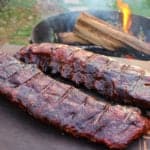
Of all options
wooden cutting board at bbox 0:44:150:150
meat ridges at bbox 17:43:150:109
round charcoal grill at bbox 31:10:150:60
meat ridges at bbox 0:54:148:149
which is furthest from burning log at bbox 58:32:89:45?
wooden cutting board at bbox 0:44:150:150

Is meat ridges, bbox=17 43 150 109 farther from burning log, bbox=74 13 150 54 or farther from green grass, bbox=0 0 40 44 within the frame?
green grass, bbox=0 0 40 44

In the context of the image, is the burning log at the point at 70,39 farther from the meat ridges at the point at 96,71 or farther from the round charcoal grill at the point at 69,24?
the meat ridges at the point at 96,71

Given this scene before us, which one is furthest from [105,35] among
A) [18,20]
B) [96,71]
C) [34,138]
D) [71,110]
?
[18,20]

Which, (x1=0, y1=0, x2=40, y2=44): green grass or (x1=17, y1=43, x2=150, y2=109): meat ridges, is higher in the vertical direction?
(x1=17, y1=43, x2=150, y2=109): meat ridges

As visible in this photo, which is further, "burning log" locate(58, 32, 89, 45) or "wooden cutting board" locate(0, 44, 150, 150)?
"burning log" locate(58, 32, 89, 45)

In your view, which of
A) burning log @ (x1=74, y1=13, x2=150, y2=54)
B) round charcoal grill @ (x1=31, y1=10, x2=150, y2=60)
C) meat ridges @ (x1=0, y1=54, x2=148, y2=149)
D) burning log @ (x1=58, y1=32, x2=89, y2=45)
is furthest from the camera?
round charcoal grill @ (x1=31, y1=10, x2=150, y2=60)

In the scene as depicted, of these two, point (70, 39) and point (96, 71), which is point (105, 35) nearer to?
point (70, 39)

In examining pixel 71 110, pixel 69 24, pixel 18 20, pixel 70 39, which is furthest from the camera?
pixel 18 20
